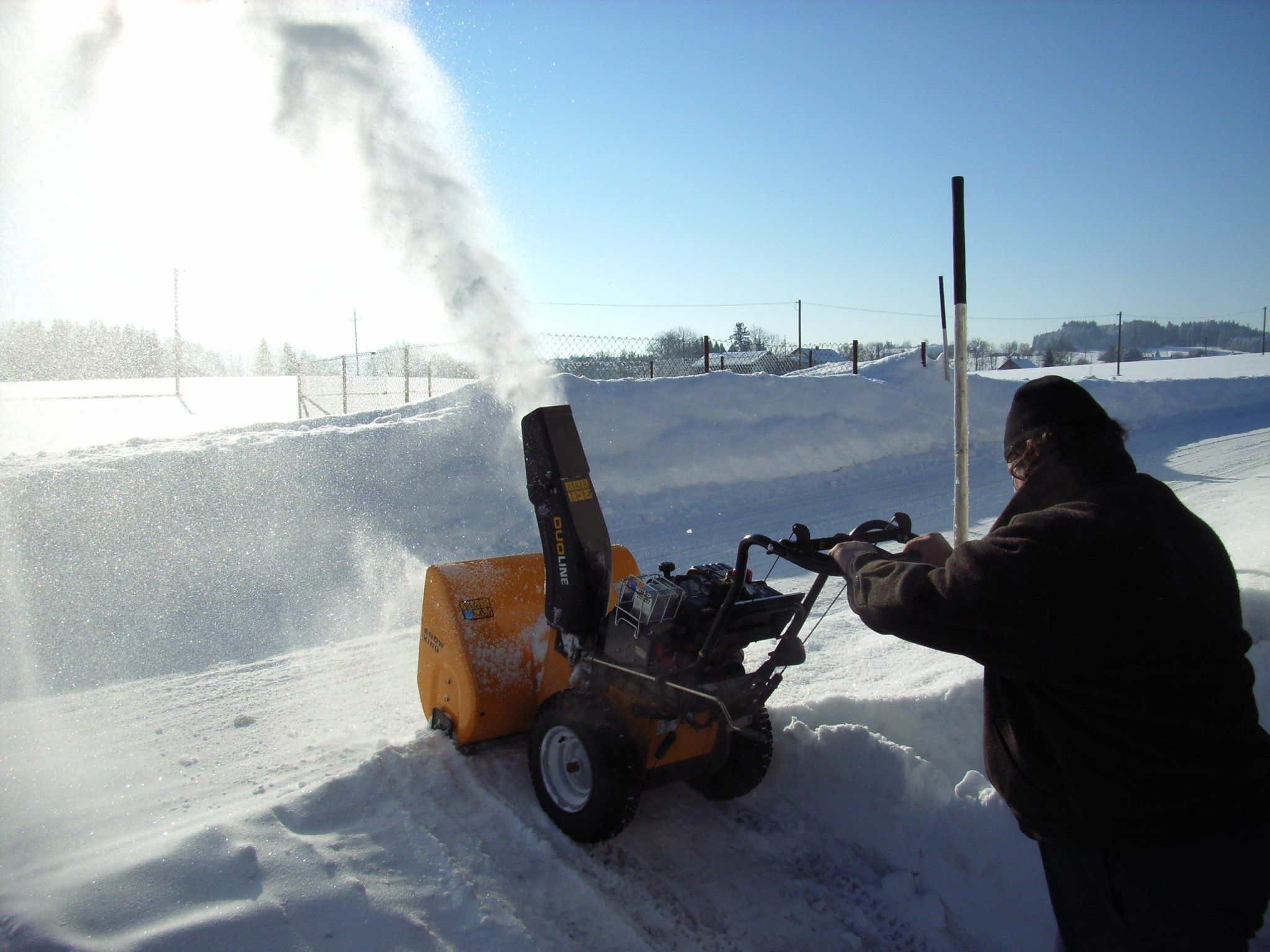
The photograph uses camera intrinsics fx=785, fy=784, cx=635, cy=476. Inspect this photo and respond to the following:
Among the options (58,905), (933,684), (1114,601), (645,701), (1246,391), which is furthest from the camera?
(1246,391)

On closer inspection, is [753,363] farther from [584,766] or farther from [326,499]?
[584,766]

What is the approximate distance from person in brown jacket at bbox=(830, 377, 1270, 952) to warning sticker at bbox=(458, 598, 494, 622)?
2.40m

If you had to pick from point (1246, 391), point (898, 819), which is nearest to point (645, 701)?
point (898, 819)

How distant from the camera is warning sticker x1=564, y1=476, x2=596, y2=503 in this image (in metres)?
3.43

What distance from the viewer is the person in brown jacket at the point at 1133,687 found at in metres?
1.74

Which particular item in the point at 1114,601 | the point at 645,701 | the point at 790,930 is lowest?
the point at 790,930

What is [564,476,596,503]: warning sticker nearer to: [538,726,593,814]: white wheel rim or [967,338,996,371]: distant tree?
[538,726,593,814]: white wheel rim

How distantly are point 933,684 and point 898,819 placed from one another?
3.58 feet

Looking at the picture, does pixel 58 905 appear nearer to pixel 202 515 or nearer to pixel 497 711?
pixel 497 711

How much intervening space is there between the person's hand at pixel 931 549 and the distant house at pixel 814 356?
18446 mm

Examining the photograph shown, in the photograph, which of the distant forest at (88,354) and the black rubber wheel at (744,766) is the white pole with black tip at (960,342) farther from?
the distant forest at (88,354)

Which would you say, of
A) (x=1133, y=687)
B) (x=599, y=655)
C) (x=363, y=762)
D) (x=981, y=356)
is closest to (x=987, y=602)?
(x=1133, y=687)

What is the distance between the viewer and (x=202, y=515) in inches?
331

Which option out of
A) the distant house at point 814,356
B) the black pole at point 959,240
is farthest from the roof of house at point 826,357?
the black pole at point 959,240
